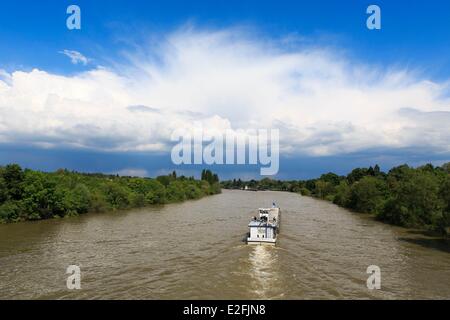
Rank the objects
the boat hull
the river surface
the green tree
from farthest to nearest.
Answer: the green tree, the boat hull, the river surface

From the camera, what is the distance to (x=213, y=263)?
27.2m

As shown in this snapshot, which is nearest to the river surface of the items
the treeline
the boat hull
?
the boat hull

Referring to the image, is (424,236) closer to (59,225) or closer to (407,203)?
(407,203)

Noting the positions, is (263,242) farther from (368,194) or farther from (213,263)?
(368,194)

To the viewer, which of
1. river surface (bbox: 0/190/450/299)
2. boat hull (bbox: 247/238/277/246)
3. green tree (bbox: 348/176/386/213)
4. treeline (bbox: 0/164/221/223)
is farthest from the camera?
green tree (bbox: 348/176/386/213)

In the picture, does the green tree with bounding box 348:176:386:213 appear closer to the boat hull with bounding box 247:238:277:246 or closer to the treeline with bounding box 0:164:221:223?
the boat hull with bounding box 247:238:277:246

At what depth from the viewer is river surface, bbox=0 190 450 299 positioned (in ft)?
69.3

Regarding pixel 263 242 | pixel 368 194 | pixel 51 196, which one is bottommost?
pixel 263 242

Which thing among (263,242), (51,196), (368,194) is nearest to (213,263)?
(263,242)

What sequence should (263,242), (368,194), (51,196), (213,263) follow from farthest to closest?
(368,194) → (51,196) → (263,242) → (213,263)

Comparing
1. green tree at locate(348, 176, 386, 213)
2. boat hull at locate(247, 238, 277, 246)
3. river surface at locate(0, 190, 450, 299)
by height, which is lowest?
river surface at locate(0, 190, 450, 299)

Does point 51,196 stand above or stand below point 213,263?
above
